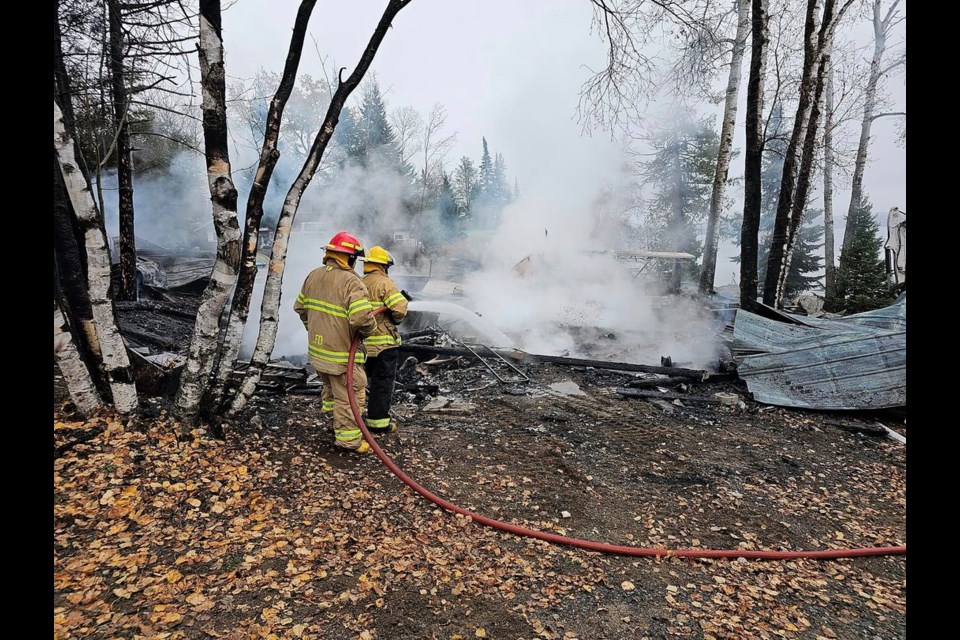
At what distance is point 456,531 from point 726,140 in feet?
41.6

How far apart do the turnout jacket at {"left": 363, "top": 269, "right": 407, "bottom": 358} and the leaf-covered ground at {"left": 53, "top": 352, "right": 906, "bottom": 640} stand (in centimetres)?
111

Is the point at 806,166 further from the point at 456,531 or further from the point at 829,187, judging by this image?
the point at 829,187

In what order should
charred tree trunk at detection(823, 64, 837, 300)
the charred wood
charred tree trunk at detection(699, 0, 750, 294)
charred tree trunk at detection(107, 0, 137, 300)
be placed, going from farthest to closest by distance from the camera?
1. charred tree trunk at detection(823, 64, 837, 300)
2. charred tree trunk at detection(699, 0, 750, 294)
3. charred tree trunk at detection(107, 0, 137, 300)
4. the charred wood

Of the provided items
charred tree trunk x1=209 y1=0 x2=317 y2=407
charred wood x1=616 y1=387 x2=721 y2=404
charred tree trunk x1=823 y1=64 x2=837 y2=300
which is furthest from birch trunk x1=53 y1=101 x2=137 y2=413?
charred tree trunk x1=823 y1=64 x2=837 y2=300

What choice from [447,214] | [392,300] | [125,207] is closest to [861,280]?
[392,300]

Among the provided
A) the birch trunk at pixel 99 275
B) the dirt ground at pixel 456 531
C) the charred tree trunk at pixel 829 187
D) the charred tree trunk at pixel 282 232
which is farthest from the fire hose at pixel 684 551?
the charred tree trunk at pixel 829 187

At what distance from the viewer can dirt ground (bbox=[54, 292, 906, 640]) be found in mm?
2830

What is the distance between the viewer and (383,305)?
17.1 feet

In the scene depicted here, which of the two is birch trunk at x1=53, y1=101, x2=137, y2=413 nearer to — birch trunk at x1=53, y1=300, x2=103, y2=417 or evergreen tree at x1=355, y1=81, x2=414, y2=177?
birch trunk at x1=53, y1=300, x2=103, y2=417

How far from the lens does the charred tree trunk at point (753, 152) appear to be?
348 inches

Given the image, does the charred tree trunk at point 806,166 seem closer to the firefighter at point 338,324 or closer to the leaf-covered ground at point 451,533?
the leaf-covered ground at point 451,533
